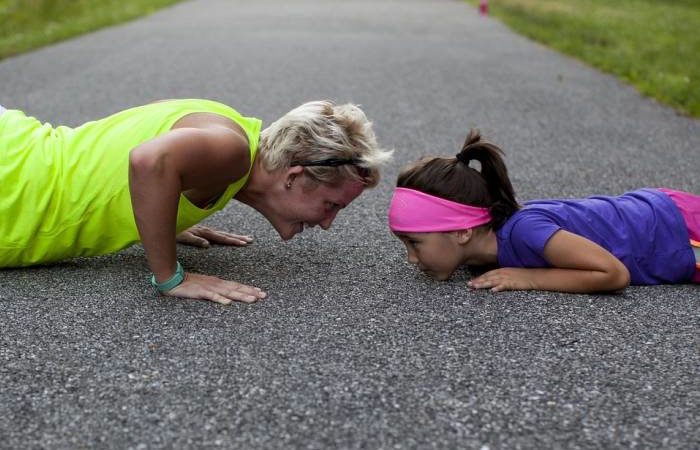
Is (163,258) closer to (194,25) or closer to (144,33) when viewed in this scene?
(144,33)

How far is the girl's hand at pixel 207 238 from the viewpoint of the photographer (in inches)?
150

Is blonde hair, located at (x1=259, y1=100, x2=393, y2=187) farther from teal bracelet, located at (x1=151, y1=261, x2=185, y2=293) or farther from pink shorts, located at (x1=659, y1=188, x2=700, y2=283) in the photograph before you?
pink shorts, located at (x1=659, y1=188, x2=700, y2=283)

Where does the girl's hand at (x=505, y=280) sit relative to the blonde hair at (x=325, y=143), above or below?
below

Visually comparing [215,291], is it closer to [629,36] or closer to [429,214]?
[429,214]

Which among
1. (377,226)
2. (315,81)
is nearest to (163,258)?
(377,226)

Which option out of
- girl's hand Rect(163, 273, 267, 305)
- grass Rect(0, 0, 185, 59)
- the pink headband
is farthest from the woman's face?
grass Rect(0, 0, 185, 59)

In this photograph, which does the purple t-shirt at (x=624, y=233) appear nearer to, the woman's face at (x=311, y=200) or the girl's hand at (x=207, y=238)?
the woman's face at (x=311, y=200)

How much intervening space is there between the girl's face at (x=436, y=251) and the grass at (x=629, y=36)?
4.89 m

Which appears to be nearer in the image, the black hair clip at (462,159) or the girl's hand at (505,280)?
the girl's hand at (505,280)

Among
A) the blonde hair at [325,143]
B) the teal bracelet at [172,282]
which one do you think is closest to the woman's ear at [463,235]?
the blonde hair at [325,143]

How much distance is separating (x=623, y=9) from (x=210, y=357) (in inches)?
734

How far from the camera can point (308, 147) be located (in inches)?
124

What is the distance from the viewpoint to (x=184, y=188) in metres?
2.98

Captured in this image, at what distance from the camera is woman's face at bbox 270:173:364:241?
3.20 m
